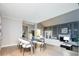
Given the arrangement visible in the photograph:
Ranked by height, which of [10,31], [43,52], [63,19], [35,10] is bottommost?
[43,52]

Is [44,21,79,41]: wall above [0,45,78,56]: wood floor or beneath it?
above

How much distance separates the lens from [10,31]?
6.83ft

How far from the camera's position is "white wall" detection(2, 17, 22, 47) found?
2043mm

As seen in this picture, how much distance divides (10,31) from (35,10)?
2.17ft

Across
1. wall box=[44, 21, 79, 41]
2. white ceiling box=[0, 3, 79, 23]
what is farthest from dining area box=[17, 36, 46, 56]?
white ceiling box=[0, 3, 79, 23]

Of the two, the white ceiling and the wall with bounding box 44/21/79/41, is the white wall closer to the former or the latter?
the white ceiling

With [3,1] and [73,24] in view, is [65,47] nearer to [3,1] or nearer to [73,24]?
[73,24]

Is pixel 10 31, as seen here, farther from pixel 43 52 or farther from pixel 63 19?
pixel 63 19

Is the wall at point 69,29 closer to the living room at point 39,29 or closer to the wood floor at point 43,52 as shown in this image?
the living room at point 39,29

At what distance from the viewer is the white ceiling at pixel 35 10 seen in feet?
6.72

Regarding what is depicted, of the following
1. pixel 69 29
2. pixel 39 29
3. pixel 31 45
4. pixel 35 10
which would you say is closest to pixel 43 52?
pixel 31 45

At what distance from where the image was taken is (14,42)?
6.75 feet

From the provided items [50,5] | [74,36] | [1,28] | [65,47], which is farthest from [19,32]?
[74,36]

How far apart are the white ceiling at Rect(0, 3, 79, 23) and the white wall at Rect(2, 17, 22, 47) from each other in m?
0.12
